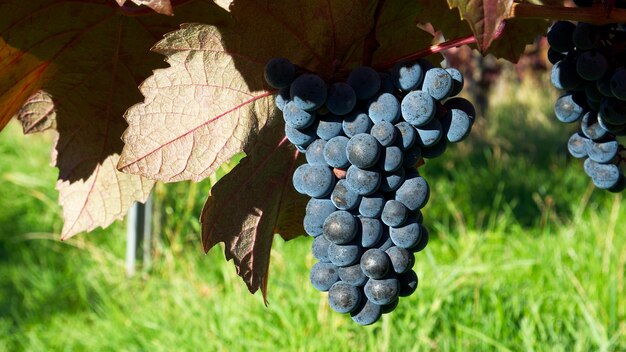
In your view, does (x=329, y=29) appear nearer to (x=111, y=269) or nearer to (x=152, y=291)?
(x=152, y=291)

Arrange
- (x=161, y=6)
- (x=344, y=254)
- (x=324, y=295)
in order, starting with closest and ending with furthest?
(x=161, y=6)
(x=344, y=254)
(x=324, y=295)

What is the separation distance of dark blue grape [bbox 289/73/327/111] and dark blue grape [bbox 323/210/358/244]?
0.11 meters

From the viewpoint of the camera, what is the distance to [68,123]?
849mm

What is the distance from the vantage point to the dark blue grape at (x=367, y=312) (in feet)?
2.30

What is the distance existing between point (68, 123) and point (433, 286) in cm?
168

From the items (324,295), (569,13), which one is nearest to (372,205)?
(569,13)

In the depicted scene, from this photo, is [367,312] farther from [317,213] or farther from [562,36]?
[562,36]

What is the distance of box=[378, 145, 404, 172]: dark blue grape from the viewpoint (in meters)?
0.65

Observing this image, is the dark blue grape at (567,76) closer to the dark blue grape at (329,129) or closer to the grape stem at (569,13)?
the grape stem at (569,13)

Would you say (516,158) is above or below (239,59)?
below

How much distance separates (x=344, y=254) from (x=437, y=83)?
0.58 feet

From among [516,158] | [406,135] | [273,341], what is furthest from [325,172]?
[516,158]

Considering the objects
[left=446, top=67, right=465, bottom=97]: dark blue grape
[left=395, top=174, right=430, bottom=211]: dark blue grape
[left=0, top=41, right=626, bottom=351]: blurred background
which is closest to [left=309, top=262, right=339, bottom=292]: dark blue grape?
[left=395, top=174, right=430, bottom=211]: dark blue grape

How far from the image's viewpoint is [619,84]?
0.69 metres
